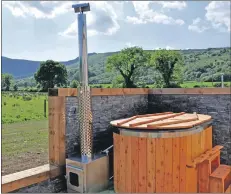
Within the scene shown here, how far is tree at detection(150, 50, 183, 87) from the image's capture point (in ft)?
86.8

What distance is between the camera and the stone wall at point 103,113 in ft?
11.9

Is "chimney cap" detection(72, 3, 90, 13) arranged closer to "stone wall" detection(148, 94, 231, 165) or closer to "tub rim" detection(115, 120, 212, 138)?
"tub rim" detection(115, 120, 212, 138)

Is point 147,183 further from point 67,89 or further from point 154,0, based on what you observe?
point 154,0

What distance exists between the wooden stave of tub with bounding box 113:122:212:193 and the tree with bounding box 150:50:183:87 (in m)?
23.3

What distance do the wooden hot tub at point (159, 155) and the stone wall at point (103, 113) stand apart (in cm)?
51

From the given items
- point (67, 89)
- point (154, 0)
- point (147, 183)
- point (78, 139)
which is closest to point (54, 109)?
point (67, 89)

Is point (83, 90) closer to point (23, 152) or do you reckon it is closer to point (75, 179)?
point (75, 179)

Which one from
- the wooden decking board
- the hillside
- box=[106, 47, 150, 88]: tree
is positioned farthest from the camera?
box=[106, 47, 150, 88]: tree

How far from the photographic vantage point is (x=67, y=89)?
11.7 ft

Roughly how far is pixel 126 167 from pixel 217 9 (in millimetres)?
3764

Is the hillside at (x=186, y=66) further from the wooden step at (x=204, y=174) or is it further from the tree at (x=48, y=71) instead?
the wooden step at (x=204, y=174)

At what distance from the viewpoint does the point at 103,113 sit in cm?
416

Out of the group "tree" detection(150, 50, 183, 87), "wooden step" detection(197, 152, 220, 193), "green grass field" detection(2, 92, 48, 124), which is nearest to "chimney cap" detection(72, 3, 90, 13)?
"wooden step" detection(197, 152, 220, 193)

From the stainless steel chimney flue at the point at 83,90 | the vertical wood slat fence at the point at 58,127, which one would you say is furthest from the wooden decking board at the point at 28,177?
the stainless steel chimney flue at the point at 83,90
